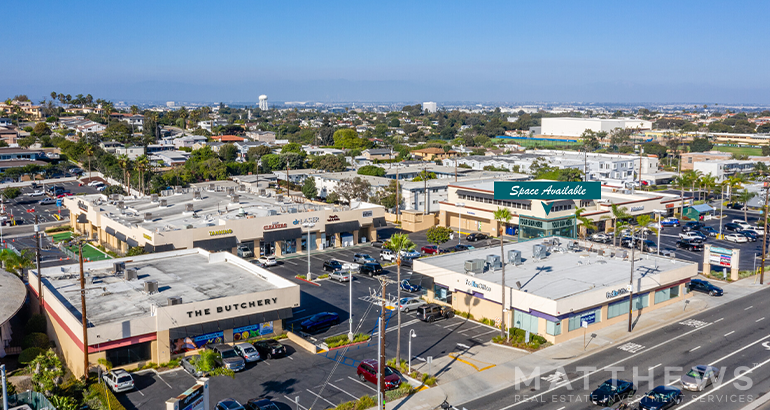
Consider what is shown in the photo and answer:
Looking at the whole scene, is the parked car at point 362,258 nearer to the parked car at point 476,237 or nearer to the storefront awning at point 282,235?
the storefront awning at point 282,235

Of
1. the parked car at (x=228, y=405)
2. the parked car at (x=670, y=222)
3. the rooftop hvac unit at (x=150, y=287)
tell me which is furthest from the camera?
the parked car at (x=670, y=222)

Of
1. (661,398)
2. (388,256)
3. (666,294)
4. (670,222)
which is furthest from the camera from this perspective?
(670,222)

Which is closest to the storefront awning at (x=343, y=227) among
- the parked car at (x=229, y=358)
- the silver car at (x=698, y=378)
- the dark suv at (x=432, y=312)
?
the dark suv at (x=432, y=312)

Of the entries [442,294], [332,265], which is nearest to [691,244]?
[442,294]

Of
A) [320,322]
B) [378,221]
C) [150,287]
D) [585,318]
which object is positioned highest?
[150,287]

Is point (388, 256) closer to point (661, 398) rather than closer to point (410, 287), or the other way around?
point (410, 287)
